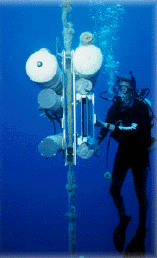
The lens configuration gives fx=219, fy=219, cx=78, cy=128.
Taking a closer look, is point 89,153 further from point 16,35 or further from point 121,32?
point 121,32

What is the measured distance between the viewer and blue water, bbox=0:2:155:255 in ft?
35.2

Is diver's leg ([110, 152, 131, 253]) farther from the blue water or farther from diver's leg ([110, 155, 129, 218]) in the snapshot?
the blue water

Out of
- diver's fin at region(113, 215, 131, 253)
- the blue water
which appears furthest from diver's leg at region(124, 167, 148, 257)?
the blue water

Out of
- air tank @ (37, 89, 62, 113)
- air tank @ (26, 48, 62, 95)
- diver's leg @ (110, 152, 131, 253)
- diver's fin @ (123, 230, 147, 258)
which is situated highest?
air tank @ (26, 48, 62, 95)

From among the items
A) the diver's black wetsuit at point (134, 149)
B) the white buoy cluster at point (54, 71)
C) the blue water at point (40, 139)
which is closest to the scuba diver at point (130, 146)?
the diver's black wetsuit at point (134, 149)

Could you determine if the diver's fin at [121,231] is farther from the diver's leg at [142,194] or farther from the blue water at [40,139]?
the blue water at [40,139]

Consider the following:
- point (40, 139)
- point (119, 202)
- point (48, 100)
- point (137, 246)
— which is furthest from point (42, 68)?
point (40, 139)

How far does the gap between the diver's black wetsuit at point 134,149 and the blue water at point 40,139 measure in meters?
7.06

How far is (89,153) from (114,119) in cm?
112

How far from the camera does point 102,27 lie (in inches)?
399

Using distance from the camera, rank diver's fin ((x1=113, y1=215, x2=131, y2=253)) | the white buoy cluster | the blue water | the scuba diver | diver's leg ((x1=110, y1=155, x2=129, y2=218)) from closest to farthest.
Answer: the white buoy cluster < the scuba diver < diver's fin ((x1=113, y1=215, x2=131, y2=253)) < diver's leg ((x1=110, y1=155, x2=129, y2=218)) < the blue water

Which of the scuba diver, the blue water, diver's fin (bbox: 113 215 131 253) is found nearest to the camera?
the scuba diver

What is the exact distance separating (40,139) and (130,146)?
9228mm

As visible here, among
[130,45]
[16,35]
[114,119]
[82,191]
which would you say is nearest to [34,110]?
[16,35]
